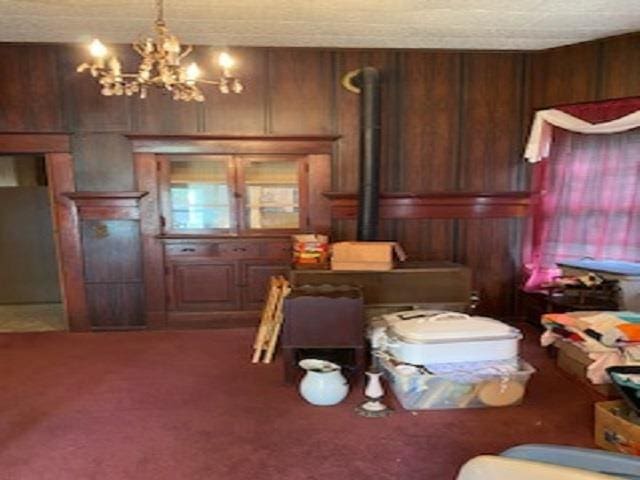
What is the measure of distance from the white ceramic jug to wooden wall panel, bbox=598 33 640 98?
3248 millimetres

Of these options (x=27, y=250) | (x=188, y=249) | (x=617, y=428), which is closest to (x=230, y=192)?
(x=188, y=249)

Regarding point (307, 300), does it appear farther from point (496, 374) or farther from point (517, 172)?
point (517, 172)

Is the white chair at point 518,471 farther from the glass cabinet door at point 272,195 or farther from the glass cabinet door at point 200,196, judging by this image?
the glass cabinet door at point 200,196

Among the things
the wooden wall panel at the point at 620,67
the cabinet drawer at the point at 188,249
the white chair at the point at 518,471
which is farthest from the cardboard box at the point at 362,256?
the white chair at the point at 518,471

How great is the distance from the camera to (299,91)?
4.36 meters

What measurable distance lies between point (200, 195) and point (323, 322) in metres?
2.09

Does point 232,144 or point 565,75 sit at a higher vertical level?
point 565,75

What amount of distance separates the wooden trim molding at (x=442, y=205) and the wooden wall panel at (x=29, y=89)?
8.78 feet

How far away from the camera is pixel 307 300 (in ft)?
9.87

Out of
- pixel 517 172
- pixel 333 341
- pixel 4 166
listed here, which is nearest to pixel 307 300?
pixel 333 341

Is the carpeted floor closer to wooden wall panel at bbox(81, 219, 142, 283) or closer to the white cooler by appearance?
the white cooler

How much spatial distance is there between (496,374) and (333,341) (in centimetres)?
101

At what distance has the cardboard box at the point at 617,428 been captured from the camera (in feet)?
7.10

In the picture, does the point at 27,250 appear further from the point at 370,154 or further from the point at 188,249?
the point at 370,154
